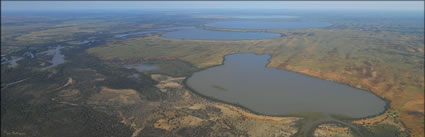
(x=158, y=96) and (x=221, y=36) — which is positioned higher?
(x=221, y=36)

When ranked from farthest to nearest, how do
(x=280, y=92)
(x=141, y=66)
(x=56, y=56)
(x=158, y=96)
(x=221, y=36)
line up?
(x=221, y=36) < (x=56, y=56) < (x=141, y=66) < (x=280, y=92) < (x=158, y=96)

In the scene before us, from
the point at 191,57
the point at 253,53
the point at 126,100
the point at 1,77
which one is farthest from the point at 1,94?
the point at 253,53

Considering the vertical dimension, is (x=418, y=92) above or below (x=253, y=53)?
below

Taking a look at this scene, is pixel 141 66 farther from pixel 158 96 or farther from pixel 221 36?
pixel 221 36

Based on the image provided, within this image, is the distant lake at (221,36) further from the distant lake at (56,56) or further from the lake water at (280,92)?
the lake water at (280,92)

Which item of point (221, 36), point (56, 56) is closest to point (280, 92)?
point (56, 56)

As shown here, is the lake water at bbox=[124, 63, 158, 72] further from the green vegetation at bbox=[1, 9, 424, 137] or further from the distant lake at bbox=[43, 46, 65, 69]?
the distant lake at bbox=[43, 46, 65, 69]

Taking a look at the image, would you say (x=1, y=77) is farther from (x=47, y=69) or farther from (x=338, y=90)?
(x=338, y=90)

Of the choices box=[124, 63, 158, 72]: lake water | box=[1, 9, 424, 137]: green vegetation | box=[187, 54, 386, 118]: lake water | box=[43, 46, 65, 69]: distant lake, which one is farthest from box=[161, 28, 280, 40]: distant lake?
box=[187, 54, 386, 118]: lake water
